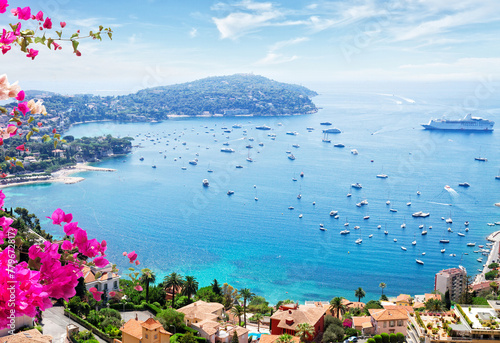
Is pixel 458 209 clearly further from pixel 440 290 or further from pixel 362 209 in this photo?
pixel 440 290

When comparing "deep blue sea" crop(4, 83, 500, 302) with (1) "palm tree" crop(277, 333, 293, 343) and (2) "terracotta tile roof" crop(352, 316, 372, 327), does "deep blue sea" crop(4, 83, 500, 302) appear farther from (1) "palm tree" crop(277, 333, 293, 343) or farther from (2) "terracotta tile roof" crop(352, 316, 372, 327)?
(1) "palm tree" crop(277, 333, 293, 343)

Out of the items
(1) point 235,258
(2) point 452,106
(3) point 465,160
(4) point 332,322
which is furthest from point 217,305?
(2) point 452,106

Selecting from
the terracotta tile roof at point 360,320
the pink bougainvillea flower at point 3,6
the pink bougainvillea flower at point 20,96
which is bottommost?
the terracotta tile roof at point 360,320

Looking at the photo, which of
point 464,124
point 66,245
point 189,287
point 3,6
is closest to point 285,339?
point 189,287

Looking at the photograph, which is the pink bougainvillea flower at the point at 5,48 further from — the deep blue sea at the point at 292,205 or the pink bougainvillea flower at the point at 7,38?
the deep blue sea at the point at 292,205

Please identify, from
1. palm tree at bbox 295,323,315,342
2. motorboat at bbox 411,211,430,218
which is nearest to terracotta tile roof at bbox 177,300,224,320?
palm tree at bbox 295,323,315,342

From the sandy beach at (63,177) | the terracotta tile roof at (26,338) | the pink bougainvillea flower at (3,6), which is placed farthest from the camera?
the sandy beach at (63,177)

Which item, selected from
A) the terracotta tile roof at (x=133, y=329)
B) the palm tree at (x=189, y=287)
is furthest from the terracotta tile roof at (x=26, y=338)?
the palm tree at (x=189, y=287)
